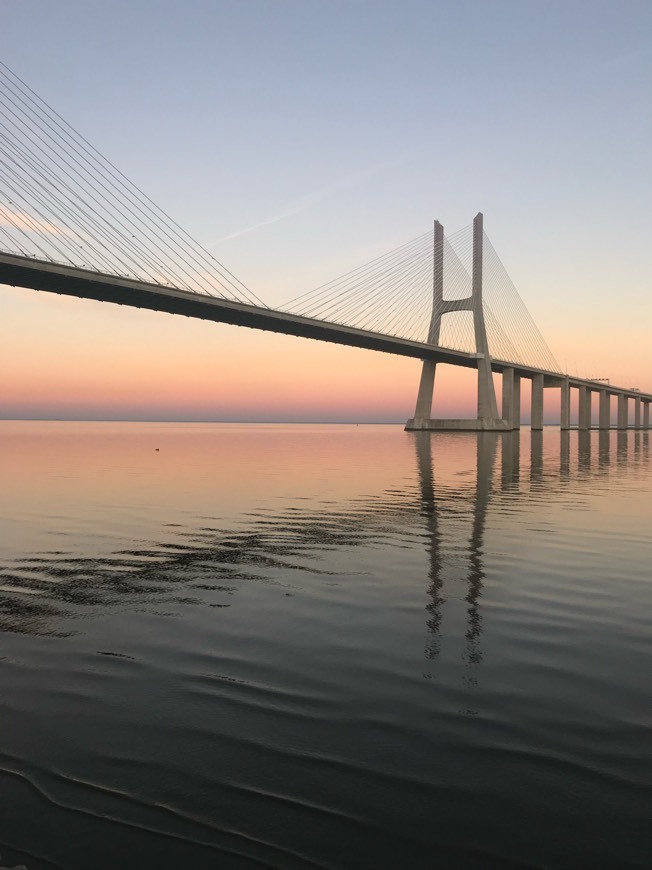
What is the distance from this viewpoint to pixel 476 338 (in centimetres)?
7700

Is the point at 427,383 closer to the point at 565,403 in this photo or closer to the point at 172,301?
the point at 565,403

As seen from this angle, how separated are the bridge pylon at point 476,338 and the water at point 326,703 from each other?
68.2 m

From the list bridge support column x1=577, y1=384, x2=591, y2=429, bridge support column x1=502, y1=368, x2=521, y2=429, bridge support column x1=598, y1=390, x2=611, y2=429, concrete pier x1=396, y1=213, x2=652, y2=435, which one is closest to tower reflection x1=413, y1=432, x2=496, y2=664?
concrete pier x1=396, y1=213, x2=652, y2=435

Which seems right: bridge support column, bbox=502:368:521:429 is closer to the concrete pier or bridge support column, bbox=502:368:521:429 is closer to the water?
the concrete pier

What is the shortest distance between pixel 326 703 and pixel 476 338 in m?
75.7

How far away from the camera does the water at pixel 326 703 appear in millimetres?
2959

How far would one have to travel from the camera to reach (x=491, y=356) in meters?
78.9

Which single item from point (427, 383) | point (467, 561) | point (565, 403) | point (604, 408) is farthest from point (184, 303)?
point (604, 408)

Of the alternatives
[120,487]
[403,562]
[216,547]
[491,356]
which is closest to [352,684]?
[403,562]

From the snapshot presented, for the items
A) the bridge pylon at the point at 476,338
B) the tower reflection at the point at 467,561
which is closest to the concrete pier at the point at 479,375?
the bridge pylon at the point at 476,338

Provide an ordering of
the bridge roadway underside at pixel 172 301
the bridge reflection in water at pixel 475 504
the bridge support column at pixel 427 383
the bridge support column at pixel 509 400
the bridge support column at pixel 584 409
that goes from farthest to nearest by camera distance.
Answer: the bridge support column at pixel 584 409
the bridge support column at pixel 509 400
the bridge support column at pixel 427 383
the bridge roadway underside at pixel 172 301
the bridge reflection in water at pixel 475 504

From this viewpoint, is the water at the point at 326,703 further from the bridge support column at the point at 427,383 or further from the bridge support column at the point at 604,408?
the bridge support column at the point at 604,408

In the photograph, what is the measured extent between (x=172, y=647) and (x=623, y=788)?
Answer: 142 inches

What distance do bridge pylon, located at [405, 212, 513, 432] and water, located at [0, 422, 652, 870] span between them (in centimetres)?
6822
